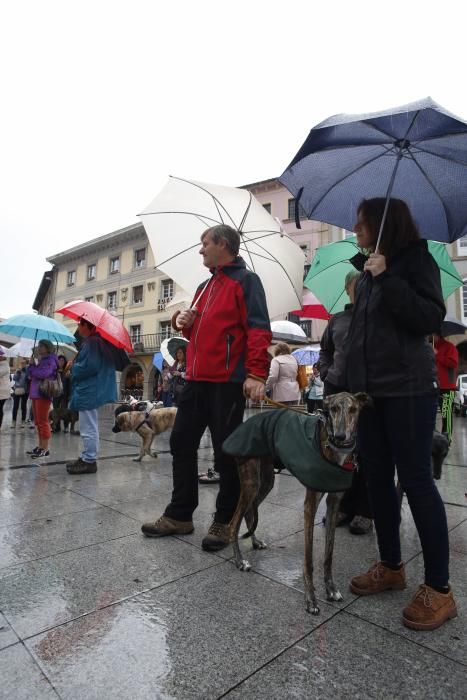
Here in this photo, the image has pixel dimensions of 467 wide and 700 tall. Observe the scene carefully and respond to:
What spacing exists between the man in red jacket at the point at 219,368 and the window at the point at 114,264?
35413 millimetres

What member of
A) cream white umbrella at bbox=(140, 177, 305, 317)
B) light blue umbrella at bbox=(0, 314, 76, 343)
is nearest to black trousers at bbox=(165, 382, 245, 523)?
cream white umbrella at bbox=(140, 177, 305, 317)

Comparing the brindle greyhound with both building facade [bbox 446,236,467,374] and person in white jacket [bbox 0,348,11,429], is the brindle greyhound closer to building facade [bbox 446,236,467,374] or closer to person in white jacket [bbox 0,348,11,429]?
person in white jacket [bbox 0,348,11,429]

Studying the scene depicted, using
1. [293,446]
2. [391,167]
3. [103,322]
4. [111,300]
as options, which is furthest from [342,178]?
[111,300]

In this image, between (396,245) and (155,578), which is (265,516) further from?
(396,245)

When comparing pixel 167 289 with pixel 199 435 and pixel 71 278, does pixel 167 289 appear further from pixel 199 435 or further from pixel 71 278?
pixel 199 435

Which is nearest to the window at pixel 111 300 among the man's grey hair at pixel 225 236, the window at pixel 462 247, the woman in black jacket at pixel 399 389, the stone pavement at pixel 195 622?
the window at pixel 462 247

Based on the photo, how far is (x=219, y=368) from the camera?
114 inches

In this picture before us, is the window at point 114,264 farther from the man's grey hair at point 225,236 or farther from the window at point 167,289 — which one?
the man's grey hair at point 225,236

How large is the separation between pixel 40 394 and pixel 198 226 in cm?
360

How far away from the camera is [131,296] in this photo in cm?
3516

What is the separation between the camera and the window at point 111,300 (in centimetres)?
3628

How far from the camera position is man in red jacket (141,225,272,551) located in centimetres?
287

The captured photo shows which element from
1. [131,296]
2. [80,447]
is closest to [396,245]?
[80,447]

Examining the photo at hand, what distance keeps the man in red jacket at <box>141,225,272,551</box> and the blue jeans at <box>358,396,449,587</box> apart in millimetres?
842
